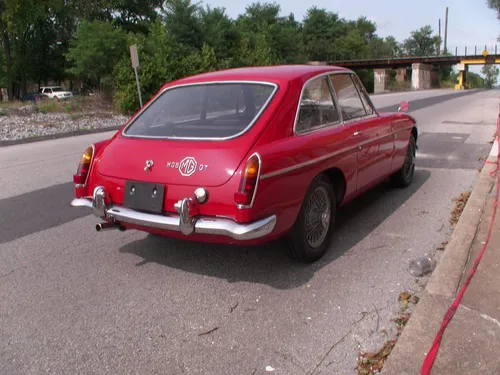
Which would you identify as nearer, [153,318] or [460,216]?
[153,318]

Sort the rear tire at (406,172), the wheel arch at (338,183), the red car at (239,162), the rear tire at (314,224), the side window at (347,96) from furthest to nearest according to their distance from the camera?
the rear tire at (406,172)
the side window at (347,96)
the wheel arch at (338,183)
the rear tire at (314,224)
the red car at (239,162)

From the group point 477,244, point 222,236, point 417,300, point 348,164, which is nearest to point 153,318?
point 222,236

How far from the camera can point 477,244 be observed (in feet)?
14.1

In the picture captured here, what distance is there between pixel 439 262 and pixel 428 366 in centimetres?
148

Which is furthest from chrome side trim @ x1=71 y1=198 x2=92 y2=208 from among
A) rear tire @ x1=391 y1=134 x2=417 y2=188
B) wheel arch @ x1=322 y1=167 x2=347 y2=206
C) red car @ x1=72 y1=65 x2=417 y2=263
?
rear tire @ x1=391 y1=134 x2=417 y2=188

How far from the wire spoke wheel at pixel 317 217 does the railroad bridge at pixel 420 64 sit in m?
64.8

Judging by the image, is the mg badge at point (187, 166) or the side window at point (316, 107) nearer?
the mg badge at point (187, 166)

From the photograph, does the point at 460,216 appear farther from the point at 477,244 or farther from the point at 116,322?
the point at 116,322

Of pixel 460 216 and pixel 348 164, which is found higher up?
pixel 348 164

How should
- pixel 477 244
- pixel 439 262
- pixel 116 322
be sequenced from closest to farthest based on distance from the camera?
pixel 116 322, pixel 439 262, pixel 477 244

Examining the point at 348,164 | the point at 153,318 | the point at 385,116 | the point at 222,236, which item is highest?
the point at 385,116

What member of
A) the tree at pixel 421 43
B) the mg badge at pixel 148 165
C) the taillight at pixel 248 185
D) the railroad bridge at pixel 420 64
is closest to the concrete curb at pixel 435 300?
the taillight at pixel 248 185

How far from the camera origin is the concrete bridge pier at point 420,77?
68688 mm

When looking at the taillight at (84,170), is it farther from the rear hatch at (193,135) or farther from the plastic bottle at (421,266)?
the plastic bottle at (421,266)
